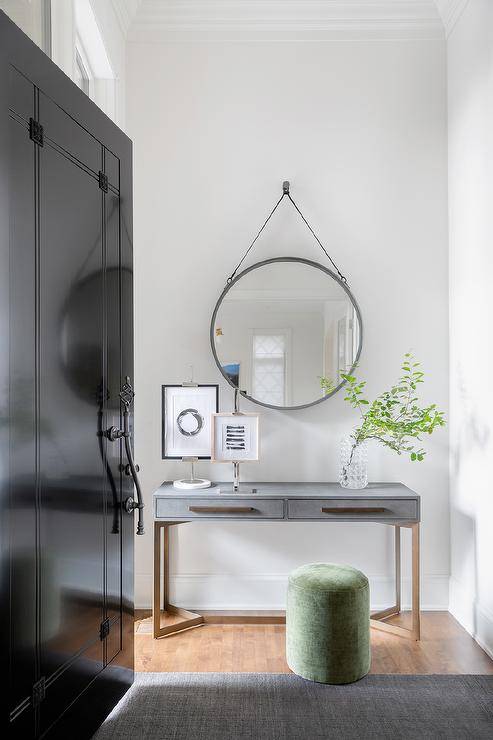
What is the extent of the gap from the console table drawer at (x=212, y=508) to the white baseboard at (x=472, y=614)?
1086mm

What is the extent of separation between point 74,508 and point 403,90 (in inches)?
109

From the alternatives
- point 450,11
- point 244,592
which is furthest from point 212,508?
point 450,11

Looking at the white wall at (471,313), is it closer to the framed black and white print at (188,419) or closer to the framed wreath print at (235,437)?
the framed wreath print at (235,437)

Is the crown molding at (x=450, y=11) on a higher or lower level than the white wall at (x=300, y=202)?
higher

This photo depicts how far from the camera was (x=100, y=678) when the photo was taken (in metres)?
2.00

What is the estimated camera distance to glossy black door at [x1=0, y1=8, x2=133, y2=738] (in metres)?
1.51

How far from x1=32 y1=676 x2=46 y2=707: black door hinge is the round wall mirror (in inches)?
66.4

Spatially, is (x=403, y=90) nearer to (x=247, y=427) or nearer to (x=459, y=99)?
(x=459, y=99)

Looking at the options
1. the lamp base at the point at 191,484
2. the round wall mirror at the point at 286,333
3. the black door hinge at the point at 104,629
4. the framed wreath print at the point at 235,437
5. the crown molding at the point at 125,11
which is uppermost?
the crown molding at the point at 125,11

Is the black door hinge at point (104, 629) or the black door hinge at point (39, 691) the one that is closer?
the black door hinge at point (39, 691)

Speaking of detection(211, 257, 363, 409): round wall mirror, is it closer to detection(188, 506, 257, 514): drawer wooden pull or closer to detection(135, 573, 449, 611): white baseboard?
detection(188, 506, 257, 514): drawer wooden pull

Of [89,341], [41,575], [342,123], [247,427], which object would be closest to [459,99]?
[342,123]

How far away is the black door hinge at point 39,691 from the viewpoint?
1603mm

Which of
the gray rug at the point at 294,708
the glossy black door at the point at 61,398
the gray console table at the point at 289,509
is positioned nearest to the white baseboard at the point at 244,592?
the gray console table at the point at 289,509
